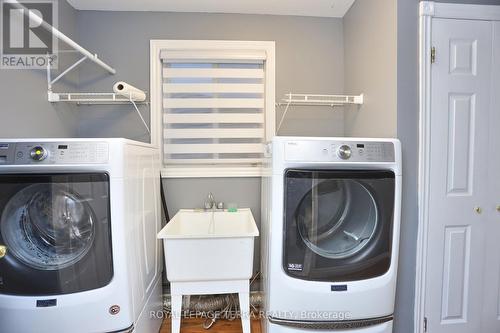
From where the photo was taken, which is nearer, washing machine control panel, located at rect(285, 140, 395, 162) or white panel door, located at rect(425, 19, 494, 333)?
washing machine control panel, located at rect(285, 140, 395, 162)

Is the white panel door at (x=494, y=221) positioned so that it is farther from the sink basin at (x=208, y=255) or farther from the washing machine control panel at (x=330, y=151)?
the sink basin at (x=208, y=255)

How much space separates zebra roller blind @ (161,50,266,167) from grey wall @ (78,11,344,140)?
180 millimetres

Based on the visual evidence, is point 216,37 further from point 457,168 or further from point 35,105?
point 457,168

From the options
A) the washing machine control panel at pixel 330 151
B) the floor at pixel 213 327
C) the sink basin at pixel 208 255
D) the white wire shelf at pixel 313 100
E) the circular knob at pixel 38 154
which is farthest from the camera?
the white wire shelf at pixel 313 100

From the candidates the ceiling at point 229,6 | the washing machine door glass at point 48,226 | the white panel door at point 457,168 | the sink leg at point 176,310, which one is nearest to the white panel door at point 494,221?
the white panel door at point 457,168

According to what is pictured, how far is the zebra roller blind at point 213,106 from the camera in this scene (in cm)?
195

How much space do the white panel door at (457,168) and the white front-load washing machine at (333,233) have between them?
32cm

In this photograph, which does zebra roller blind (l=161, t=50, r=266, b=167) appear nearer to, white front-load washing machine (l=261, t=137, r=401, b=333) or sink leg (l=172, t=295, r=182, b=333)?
white front-load washing machine (l=261, t=137, r=401, b=333)

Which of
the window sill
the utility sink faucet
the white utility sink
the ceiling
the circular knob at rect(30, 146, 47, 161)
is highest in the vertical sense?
the ceiling

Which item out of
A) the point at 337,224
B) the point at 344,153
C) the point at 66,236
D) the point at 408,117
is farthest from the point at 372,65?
the point at 66,236

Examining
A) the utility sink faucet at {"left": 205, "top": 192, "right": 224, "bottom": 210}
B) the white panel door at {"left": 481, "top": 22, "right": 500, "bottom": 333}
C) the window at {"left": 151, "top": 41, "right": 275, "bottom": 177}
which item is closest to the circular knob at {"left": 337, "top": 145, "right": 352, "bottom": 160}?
the window at {"left": 151, "top": 41, "right": 275, "bottom": 177}

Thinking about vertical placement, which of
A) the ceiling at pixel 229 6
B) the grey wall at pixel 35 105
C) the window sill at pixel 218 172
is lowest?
the window sill at pixel 218 172

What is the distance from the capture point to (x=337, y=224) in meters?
1.33

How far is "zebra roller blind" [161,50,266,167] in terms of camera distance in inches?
76.9
